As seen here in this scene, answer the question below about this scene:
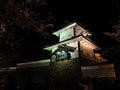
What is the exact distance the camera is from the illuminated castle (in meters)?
12.7

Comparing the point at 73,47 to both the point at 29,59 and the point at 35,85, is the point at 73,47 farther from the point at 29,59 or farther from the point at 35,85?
the point at 29,59

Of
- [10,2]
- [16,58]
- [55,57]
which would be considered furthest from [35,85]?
[10,2]

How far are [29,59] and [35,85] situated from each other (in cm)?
442

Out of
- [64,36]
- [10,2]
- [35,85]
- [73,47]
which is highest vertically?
[10,2]

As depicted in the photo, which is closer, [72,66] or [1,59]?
[72,66]

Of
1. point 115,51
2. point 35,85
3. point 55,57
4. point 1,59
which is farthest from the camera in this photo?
point 1,59

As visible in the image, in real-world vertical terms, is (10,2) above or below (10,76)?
above

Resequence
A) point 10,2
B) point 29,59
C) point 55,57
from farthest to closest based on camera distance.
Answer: point 29,59 < point 55,57 < point 10,2

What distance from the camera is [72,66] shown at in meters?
12.5

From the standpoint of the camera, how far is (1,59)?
1870 cm

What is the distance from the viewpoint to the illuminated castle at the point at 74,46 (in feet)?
41.8

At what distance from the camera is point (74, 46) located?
1311 cm

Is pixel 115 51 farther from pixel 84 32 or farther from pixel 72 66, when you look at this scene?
pixel 84 32

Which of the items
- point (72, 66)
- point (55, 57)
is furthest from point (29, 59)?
point (72, 66)
